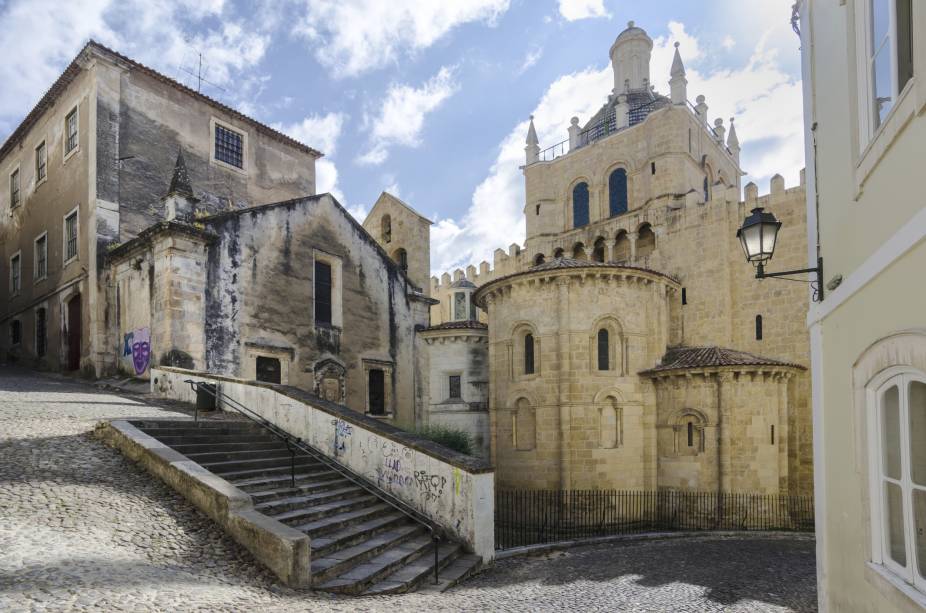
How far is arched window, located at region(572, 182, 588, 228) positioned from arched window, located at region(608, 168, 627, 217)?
146 centimetres

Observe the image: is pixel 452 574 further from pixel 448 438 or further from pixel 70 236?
pixel 70 236

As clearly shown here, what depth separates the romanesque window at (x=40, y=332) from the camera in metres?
21.9

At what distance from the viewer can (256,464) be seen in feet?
31.0

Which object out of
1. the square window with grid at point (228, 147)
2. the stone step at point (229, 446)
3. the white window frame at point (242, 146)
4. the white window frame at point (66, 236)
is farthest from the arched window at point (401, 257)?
the stone step at point (229, 446)

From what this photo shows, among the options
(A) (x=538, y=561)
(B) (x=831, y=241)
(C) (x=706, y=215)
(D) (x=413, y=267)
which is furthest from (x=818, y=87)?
(D) (x=413, y=267)

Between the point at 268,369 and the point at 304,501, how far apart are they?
32.6 feet

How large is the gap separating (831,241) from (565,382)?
1263cm

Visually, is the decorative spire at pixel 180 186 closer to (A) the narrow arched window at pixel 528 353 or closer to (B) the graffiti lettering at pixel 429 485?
(B) the graffiti lettering at pixel 429 485

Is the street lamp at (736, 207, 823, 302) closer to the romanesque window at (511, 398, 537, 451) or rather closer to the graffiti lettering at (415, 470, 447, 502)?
the graffiti lettering at (415, 470, 447, 502)

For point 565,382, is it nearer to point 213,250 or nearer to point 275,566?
point 213,250

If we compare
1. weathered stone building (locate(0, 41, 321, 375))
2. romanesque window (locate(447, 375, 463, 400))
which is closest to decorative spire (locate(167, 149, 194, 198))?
weathered stone building (locate(0, 41, 321, 375))

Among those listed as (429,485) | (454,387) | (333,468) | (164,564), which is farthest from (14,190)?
(164,564)

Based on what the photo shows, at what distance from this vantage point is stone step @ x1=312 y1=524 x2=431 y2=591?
6781mm

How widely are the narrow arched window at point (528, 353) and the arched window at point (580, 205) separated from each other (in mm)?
13193
